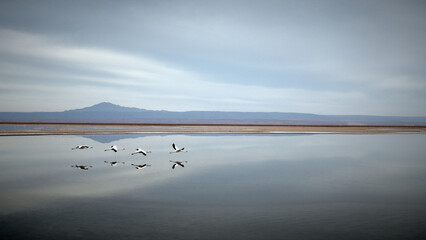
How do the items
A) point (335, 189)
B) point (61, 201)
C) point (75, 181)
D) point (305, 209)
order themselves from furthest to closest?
point (75, 181), point (335, 189), point (61, 201), point (305, 209)

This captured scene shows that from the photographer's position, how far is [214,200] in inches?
494

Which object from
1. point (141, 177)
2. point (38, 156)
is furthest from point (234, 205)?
point (38, 156)

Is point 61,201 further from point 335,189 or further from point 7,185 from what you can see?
point 335,189

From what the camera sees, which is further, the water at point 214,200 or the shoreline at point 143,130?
the shoreline at point 143,130

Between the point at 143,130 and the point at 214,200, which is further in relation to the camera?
the point at 143,130

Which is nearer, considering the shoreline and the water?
the water

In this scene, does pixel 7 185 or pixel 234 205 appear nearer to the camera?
pixel 234 205

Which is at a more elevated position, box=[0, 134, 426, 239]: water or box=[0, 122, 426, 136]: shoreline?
box=[0, 122, 426, 136]: shoreline

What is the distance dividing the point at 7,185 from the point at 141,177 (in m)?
6.48

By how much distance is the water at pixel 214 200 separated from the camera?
9.30 m

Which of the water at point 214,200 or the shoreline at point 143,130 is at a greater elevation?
the shoreline at point 143,130

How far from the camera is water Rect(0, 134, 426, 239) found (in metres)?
9.30

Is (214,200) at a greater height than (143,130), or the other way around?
(143,130)

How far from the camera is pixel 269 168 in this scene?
Answer: 19719 mm
